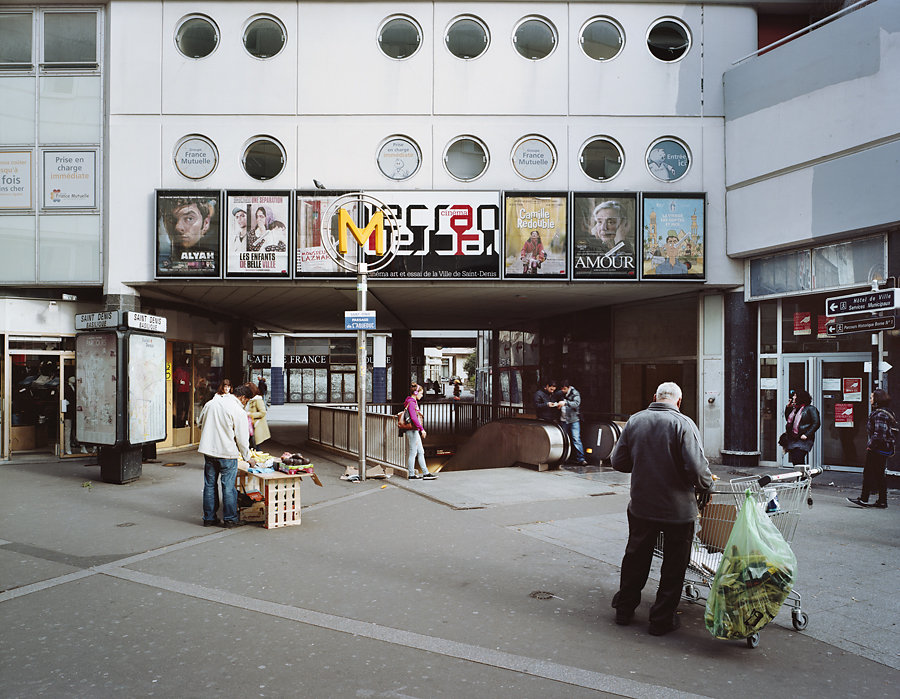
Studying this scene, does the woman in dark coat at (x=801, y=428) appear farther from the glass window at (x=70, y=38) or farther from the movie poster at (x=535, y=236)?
the glass window at (x=70, y=38)

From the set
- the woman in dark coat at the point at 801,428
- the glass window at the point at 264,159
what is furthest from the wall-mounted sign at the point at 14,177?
the woman in dark coat at the point at 801,428

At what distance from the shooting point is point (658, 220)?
46.0 ft

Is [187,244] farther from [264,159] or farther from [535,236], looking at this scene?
[535,236]

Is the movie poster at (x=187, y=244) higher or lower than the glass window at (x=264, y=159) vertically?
lower

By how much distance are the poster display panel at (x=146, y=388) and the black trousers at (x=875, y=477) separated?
37.7ft

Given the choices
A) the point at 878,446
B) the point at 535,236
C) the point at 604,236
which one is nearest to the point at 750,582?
the point at 878,446

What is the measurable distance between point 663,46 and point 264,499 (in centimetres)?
1278

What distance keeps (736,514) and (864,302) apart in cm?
806

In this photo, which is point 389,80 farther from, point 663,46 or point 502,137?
point 663,46

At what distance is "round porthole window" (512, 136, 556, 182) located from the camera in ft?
46.9

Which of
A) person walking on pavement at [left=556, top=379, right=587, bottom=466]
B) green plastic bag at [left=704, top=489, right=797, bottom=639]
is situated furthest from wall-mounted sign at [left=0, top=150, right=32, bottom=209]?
green plastic bag at [left=704, top=489, right=797, bottom=639]

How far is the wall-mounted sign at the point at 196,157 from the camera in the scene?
14.2 meters

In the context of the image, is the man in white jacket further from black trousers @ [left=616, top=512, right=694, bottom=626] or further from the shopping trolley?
the shopping trolley

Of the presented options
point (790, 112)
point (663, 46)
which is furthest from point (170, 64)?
point (790, 112)
